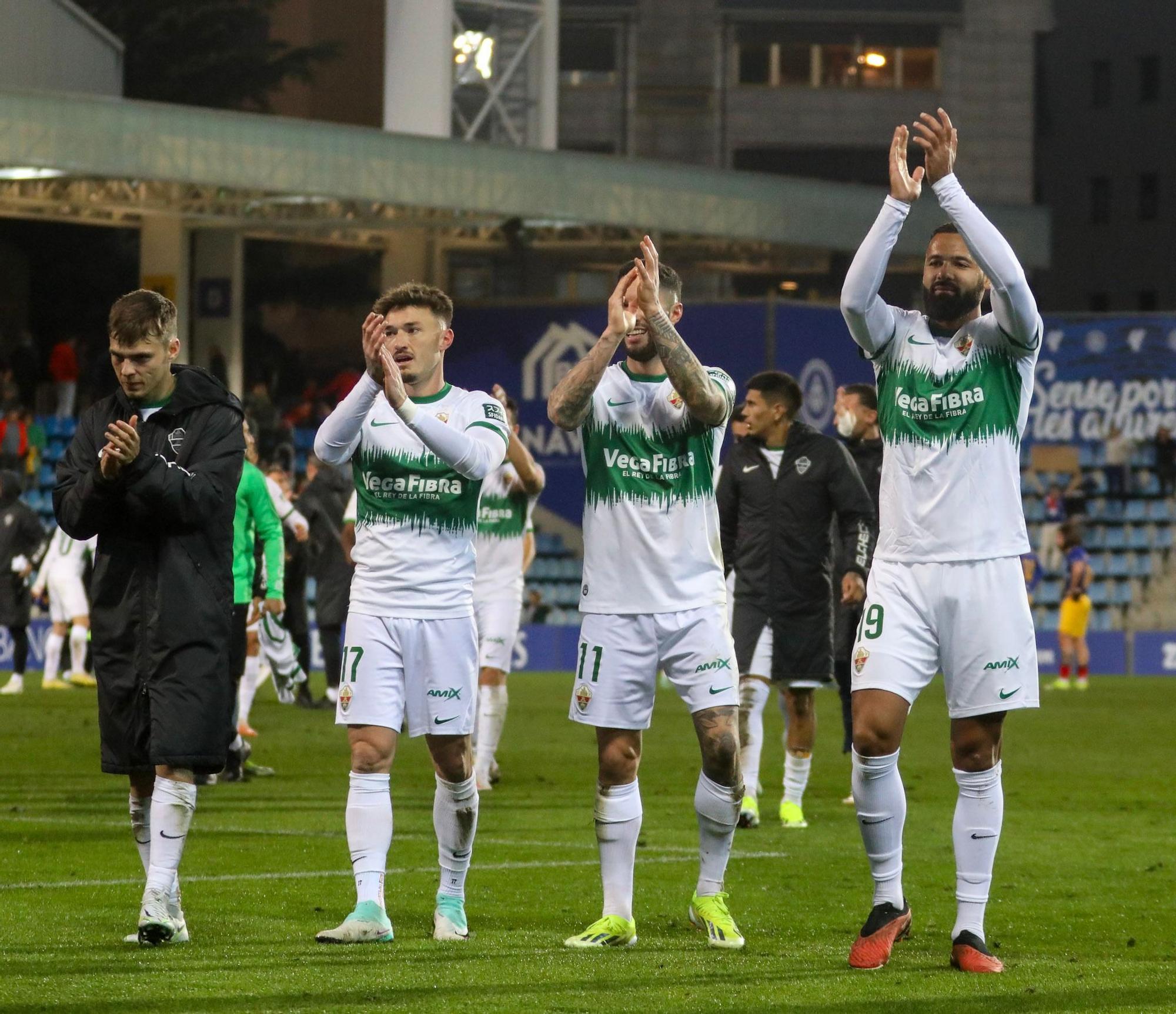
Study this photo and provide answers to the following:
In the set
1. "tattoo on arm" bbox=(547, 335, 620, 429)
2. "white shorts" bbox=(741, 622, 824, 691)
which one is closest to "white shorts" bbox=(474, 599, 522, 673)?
"white shorts" bbox=(741, 622, 824, 691)

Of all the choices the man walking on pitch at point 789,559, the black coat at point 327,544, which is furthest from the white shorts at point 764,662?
the black coat at point 327,544

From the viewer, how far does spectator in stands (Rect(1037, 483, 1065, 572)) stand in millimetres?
33281

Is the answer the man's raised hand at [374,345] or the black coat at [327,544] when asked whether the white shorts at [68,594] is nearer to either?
the black coat at [327,544]

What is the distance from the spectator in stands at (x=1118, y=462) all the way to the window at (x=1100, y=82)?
37.1 metres

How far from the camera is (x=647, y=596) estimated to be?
7402mm

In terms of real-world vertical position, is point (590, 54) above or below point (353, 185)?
above

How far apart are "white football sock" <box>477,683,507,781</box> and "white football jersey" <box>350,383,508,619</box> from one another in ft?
17.1

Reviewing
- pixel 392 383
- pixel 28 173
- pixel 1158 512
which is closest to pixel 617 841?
pixel 392 383

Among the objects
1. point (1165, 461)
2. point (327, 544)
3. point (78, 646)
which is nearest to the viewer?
point (327, 544)

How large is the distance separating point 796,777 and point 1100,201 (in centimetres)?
6104

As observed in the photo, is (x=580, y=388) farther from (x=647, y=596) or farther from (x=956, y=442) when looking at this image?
(x=956, y=442)

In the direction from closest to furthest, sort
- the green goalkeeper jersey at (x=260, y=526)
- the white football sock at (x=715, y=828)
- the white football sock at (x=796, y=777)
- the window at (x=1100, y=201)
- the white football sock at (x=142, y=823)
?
the white football sock at (x=142, y=823)
the white football sock at (x=715, y=828)
the white football sock at (x=796, y=777)
the green goalkeeper jersey at (x=260, y=526)
the window at (x=1100, y=201)

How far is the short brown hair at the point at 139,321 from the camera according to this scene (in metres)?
7.03

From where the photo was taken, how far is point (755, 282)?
161 ft
